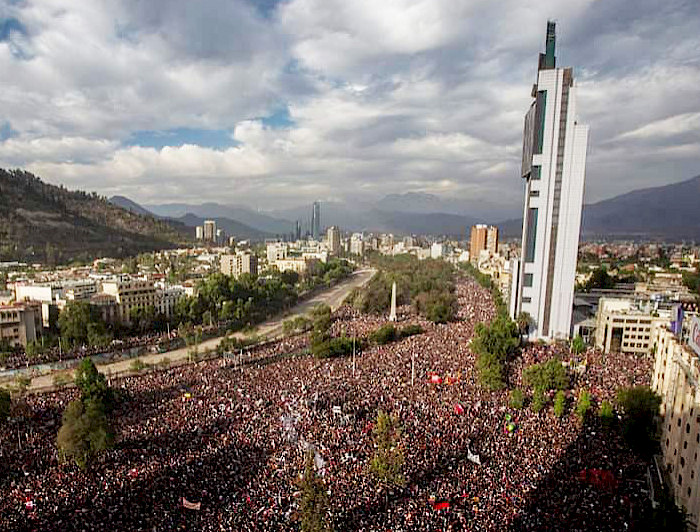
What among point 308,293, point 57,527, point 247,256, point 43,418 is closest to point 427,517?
point 57,527

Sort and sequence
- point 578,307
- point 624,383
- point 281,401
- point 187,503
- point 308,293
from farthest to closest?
point 308,293 < point 578,307 < point 624,383 < point 281,401 < point 187,503

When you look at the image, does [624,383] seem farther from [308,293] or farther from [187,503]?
[308,293]

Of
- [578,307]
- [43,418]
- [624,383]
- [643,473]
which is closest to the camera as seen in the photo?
[643,473]

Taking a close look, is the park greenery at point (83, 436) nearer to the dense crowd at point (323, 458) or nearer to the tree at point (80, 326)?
the dense crowd at point (323, 458)

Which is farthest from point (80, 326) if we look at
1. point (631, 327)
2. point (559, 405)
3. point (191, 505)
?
point (631, 327)

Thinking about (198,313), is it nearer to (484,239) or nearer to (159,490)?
(159,490)

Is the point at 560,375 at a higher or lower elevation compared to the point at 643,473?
higher
